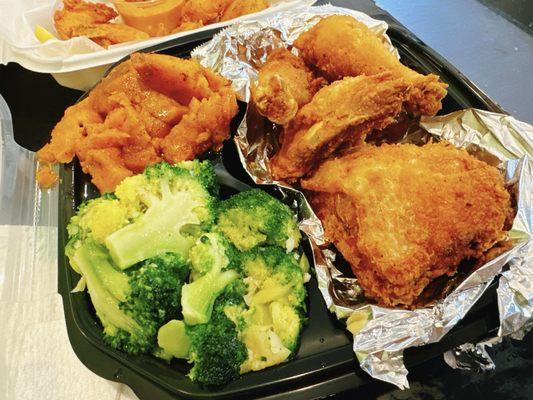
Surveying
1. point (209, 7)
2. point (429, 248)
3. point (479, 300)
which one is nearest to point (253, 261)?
point (429, 248)

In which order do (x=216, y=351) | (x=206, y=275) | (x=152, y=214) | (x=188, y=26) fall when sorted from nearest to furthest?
(x=216, y=351)
(x=206, y=275)
(x=152, y=214)
(x=188, y=26)

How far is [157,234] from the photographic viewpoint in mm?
1338

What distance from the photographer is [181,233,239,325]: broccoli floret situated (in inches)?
47.9

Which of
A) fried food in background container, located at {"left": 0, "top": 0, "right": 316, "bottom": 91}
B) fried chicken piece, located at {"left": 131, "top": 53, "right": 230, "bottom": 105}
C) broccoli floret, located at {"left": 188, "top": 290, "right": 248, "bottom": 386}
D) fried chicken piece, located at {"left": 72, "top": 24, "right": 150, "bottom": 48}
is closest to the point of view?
broccoli floret, located at {"left": 188, "top": 290, "right": 248, "bottom": 386}

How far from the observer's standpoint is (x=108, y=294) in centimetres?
130

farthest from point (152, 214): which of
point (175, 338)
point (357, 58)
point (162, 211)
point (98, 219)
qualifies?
point (357, 58)

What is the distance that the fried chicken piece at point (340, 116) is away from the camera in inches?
57.7

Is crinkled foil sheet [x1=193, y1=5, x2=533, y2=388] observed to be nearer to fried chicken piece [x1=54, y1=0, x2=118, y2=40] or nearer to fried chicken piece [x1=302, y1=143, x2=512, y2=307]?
fried chicken piece [x1=302, y1=143, x2=512, y2=307]

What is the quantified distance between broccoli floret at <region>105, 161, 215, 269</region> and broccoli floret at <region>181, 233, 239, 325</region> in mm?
73

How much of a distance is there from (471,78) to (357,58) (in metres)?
1.16

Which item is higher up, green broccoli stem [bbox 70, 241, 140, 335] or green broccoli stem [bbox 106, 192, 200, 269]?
green broccoli stem [bbox 106, 192, 200, 269]

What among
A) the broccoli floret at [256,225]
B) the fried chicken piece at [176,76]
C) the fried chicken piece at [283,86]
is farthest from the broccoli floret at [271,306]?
the fried chicken piece at [176,76]

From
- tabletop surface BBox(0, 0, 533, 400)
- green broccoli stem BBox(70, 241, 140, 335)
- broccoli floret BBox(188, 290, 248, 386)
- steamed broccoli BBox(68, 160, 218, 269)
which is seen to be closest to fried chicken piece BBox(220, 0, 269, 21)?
tabletop surface BBox(0, 0, 533, 400)

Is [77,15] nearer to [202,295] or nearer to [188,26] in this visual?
[188,26]
